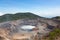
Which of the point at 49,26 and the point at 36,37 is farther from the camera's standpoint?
the point at 49,26

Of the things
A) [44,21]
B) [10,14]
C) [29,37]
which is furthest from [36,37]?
[10,14]

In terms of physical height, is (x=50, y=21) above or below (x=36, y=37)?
above

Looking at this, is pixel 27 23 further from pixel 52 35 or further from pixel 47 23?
pixel 52 35

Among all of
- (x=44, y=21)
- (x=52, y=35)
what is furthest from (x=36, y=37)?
(x=44, y=21)

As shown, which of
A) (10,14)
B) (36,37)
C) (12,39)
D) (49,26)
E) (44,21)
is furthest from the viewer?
(10,14)

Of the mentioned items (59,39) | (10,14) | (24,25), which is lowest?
(59,39)

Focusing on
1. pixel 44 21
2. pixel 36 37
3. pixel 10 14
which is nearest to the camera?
pixel 36 37

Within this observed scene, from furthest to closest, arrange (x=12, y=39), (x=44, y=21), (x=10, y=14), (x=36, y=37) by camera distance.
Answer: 1. (x=10, y=14)
2. (x=44, y=21)
3. (x=36, y=37)
4. (x=12, y=39)

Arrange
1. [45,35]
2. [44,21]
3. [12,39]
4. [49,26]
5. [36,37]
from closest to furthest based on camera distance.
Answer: [12,39]
[36,37]
[45,35]
[49,26]
[44,21]

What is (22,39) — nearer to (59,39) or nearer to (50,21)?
(59,39)
